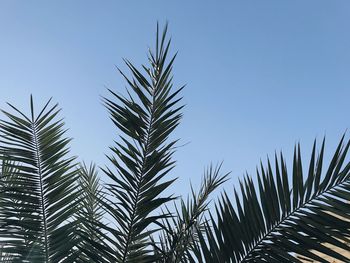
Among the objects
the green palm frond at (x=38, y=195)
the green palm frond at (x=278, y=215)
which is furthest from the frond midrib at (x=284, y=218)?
the green palm frond at (x=38, y=195)

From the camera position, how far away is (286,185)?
8.77 ft

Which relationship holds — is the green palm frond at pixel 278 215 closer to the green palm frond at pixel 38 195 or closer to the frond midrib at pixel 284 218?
the frond midrib at pixel 284 218

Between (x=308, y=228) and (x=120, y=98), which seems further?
(x=120, y=98)

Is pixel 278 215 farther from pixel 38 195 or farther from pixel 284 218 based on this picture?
pixel 38 195

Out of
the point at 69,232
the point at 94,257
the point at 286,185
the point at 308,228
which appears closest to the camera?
the point at 308,228

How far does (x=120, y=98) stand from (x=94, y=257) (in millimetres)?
1054

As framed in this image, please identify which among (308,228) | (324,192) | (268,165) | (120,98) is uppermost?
(120,98)

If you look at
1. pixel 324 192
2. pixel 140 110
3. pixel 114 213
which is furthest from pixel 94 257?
pixel 324 192

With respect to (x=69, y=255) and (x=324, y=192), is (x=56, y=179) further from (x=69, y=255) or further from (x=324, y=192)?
(x=324, y=192)

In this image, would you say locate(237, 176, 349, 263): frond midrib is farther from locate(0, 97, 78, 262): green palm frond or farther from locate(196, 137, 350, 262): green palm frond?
locate(0, 97, 78, 262): green palm frond

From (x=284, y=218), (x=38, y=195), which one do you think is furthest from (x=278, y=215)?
(x=38, y=195)

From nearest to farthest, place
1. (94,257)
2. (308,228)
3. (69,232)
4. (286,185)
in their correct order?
(308,228) < (286,185) < (94,257) < (69,232)

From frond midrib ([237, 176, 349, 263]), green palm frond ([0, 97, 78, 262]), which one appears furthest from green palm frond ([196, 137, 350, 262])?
green palm frond ([0, 97, 78, 262])

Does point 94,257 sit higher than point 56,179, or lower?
lower
